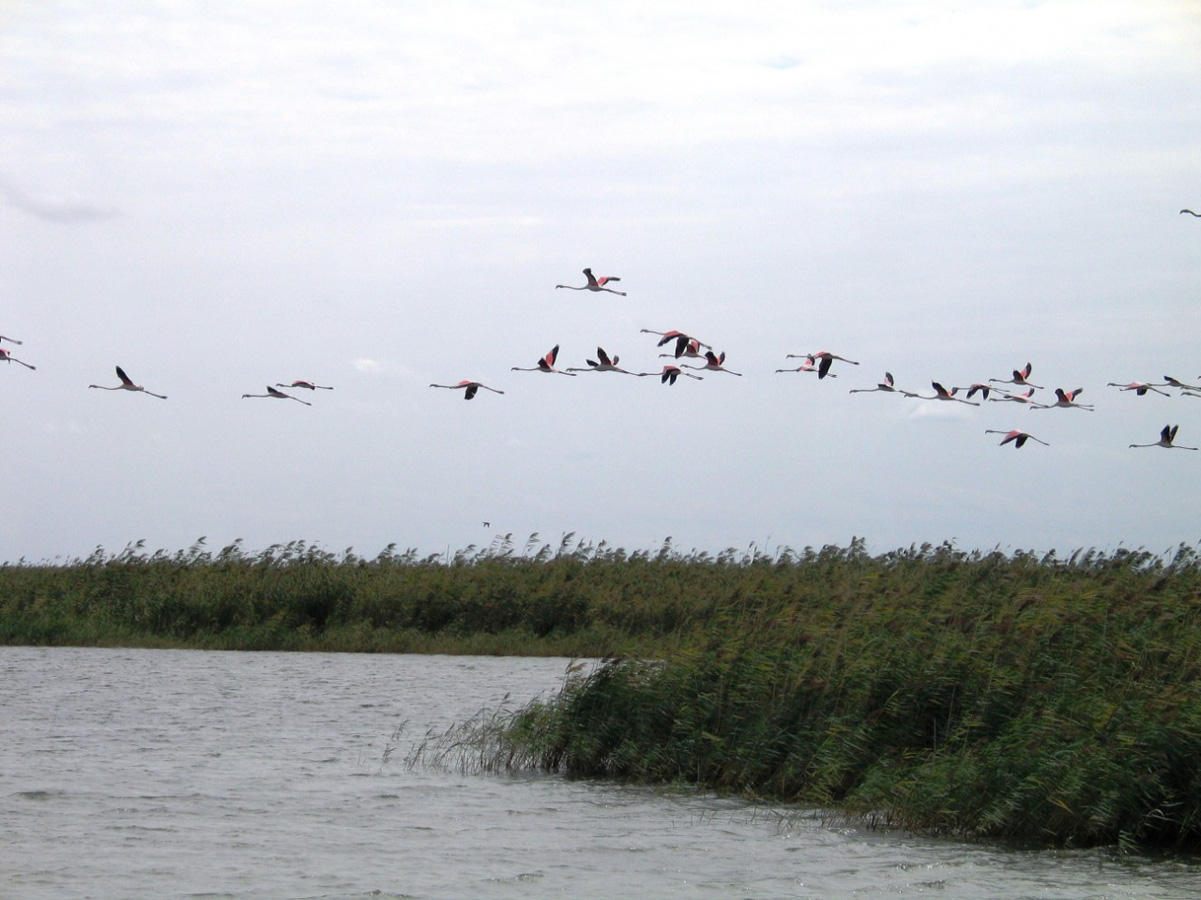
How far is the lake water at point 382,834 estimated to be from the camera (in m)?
12.2

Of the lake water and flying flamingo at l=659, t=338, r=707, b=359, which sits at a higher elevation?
flying flamingo at l=659, t=338, r=707, b=359

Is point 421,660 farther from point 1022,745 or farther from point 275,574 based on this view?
point 1022,745

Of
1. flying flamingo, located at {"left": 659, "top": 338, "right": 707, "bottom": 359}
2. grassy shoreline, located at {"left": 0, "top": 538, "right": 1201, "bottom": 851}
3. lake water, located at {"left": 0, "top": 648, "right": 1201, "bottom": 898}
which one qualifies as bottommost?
lake water, located at {"left": 0, "top": 648, "right": 1201, "bottom": 898}

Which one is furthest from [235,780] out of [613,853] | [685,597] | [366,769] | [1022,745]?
[685,597]

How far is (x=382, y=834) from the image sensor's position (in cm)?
1412

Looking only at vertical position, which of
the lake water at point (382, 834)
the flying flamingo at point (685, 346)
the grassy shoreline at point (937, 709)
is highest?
the flying flamingo at point (685, 346)

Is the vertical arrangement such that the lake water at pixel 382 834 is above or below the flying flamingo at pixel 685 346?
below

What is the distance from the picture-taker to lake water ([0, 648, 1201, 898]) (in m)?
12.2

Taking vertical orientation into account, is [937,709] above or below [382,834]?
above

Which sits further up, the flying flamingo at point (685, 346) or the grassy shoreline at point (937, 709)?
the flying flamingo at point (685, 346)

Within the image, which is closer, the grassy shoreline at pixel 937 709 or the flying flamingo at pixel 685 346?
the grassy shoreline at pixel 937 709

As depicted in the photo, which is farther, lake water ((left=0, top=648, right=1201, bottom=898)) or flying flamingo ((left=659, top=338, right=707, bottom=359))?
flying flamingo ((left=659, top=338, right=707, bottom=359))

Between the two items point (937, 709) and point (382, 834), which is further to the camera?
point (937, 709)

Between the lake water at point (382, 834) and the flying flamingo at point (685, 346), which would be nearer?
the lake water at point (382, 834)
